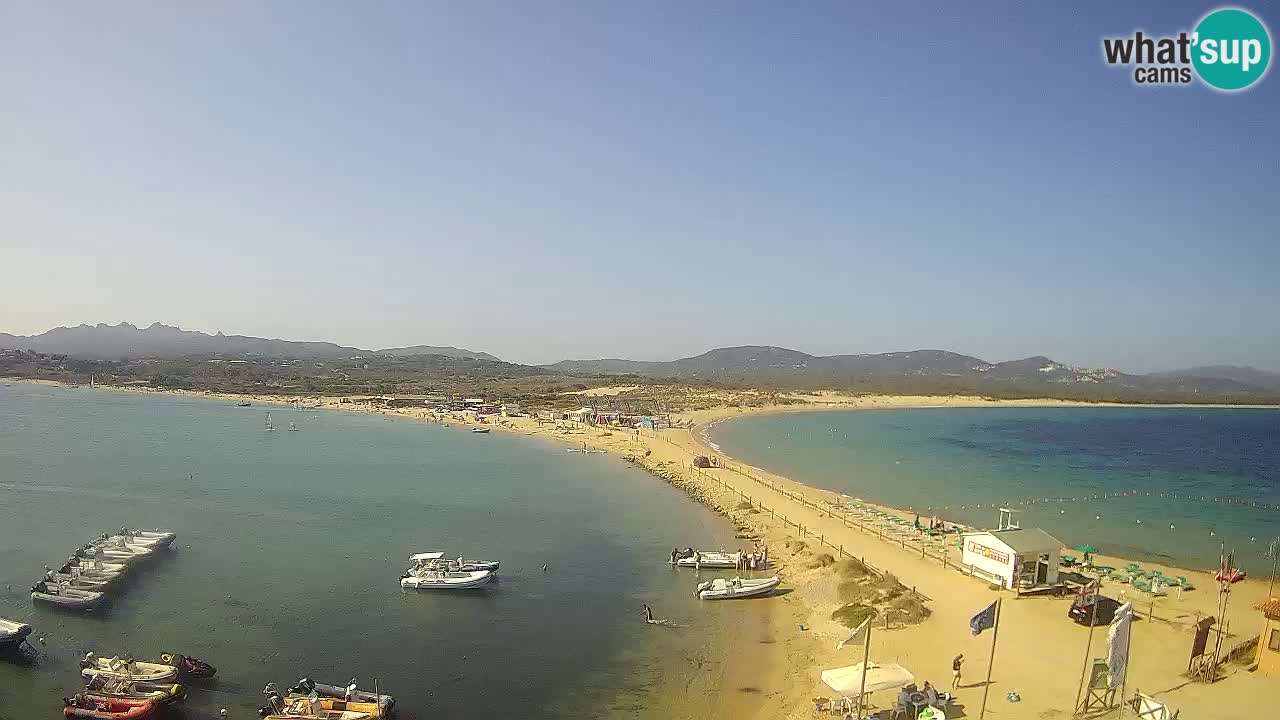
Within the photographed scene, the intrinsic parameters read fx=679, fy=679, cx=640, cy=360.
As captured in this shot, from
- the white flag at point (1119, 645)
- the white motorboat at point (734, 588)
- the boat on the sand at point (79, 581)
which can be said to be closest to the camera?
the white flag at point (1119, 645)

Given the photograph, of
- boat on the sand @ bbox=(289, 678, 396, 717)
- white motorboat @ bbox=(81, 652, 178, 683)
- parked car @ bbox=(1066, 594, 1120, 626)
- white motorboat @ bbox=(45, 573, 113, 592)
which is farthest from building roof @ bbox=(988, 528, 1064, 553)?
white motorboat @ bbox=(45, 573, 113, 592)

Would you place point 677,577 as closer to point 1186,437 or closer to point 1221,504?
point 1221,504

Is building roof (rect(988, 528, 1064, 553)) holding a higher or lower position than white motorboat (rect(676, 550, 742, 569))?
higher

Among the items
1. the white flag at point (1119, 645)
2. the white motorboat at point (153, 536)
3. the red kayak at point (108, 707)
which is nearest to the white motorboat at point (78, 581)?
the white motorboat at point (153, 536)

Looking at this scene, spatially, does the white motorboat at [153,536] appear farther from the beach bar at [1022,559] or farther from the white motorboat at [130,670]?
the beach bar at [1022,559]

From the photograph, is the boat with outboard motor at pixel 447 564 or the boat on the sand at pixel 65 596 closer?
the boat on the sand at pixel 65 596

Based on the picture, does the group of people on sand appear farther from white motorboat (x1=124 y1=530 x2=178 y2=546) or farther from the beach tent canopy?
white motorboat (x1=124 y1=530 x2=178 y2=546)
